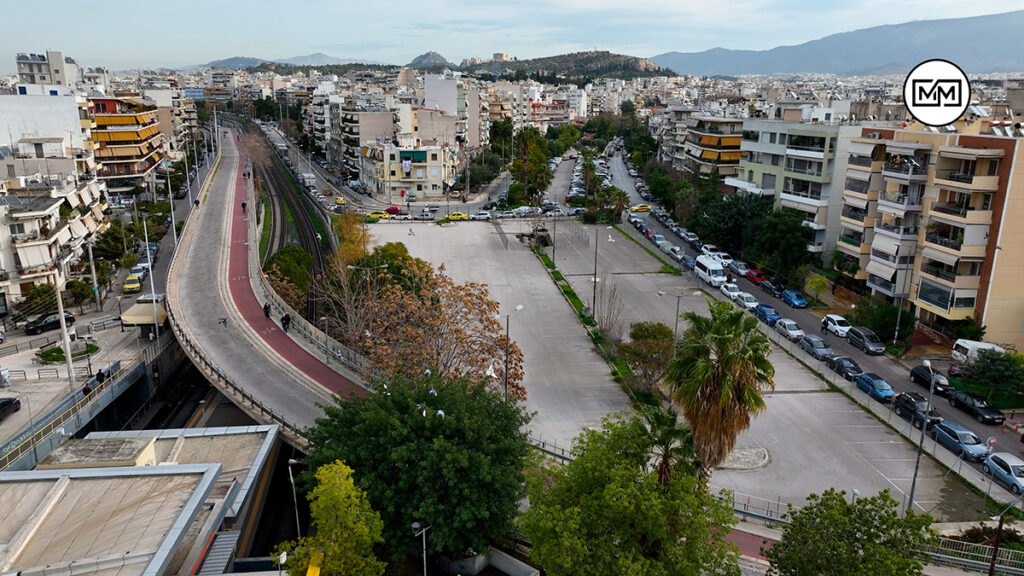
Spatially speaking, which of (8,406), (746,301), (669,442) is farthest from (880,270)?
(8,406)

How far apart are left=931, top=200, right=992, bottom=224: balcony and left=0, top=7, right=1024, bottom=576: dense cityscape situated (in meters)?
0.16

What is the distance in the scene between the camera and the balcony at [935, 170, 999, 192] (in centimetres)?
3344

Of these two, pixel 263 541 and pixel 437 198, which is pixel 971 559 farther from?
pixel 437 198

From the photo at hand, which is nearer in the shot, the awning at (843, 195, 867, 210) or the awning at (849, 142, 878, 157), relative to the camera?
the awning at (849, 142, 878, 157)

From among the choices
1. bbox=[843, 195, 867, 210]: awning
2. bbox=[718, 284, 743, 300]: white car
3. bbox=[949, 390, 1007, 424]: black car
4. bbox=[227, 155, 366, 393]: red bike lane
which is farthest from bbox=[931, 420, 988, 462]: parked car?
bbox=[227, 155, 366, 393]: red bike lane

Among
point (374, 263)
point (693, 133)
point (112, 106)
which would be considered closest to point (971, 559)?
point (374, 263)

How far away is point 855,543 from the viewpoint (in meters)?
14.1

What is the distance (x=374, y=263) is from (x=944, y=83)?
2710 centimetres

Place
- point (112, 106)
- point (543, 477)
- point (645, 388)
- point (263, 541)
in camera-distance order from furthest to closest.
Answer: point (112, 106) < point (645, 388) < point (263, 541) < point (543, 477)

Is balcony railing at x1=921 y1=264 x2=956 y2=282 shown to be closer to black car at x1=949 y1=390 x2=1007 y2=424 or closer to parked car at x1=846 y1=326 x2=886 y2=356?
parked car at x1=846 y1=326 x2=886 y2=356

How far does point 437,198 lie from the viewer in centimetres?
8331

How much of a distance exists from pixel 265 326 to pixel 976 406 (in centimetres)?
3192

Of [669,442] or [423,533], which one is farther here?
[423,533]

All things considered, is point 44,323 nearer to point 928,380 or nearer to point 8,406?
point 8,406
